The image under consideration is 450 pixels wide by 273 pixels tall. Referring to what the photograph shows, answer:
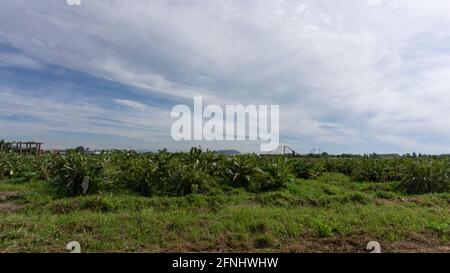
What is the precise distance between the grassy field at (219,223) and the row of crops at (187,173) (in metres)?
0.42

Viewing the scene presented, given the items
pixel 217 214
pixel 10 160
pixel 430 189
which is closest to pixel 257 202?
pixel 217 214

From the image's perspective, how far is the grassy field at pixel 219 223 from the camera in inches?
191

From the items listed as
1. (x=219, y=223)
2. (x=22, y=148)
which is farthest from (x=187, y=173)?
(x=22, y=148)

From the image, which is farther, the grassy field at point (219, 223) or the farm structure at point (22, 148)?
the farm structure at point (22, 148)

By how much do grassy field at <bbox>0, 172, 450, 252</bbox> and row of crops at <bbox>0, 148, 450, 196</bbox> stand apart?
Answer: 1.38 ft

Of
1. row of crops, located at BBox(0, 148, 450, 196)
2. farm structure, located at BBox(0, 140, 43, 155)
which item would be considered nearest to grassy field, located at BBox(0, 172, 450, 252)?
row of crops, located at BBox(0, 148, 450, 196)

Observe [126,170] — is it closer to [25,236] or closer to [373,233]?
[25,236]

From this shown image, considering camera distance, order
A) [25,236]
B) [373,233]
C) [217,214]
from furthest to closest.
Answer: [217,214] < [373,233] < [25,236]

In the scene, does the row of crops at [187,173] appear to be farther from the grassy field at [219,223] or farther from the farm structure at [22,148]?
the farm structure at [22,148]

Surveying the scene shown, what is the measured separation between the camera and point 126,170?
936 centimetres

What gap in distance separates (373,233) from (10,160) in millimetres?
13052

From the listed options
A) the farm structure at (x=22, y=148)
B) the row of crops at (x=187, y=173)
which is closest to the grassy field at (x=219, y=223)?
the row of crops at (x=187, y=173)

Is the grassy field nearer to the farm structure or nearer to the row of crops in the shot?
the row of crops
